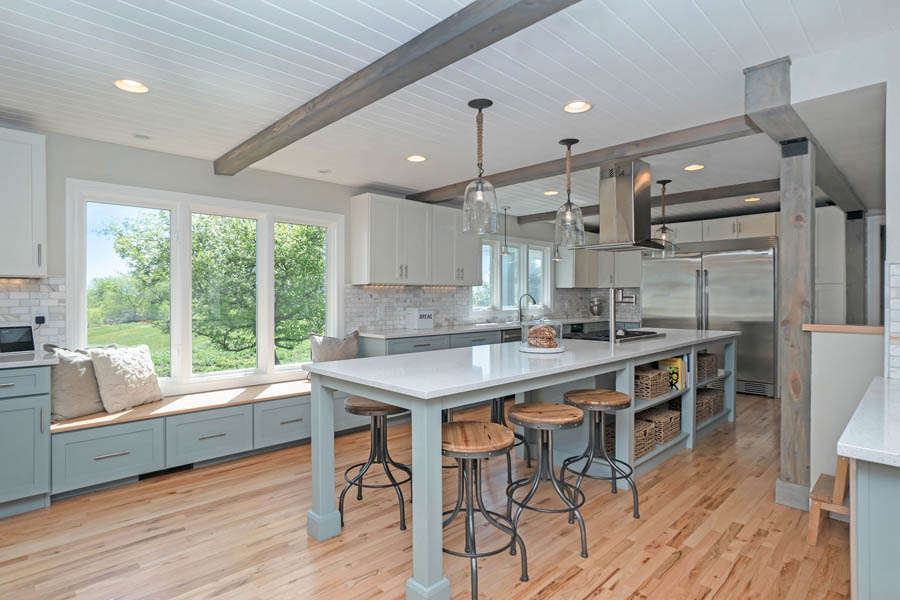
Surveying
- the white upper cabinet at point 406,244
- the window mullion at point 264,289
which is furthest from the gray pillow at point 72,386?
the white upper cabinet at point 406,244

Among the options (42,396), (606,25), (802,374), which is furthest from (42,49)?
(802,374)

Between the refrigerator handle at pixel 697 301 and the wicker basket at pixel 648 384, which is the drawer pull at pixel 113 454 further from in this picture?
Result: the refrigerator handle at pixel 697 301

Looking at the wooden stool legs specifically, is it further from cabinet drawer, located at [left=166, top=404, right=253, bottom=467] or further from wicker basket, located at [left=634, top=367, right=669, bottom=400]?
cabinet drawer, located at [left=166, top=404, right=253, bottom=467]

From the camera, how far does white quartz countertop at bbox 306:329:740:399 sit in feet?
6.72

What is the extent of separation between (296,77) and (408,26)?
0.79 m

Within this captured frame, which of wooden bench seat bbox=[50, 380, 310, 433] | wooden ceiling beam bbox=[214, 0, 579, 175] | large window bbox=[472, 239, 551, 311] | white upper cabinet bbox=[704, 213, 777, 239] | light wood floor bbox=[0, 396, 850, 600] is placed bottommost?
light wood floor bbox=[0, 396, 850, 600]

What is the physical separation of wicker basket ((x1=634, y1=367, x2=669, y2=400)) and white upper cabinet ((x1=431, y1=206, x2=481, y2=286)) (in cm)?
247

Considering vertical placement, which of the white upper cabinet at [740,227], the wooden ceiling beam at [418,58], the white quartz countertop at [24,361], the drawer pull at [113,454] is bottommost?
the drawer pull at [113,454]

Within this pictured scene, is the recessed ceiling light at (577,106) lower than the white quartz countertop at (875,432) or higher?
higher

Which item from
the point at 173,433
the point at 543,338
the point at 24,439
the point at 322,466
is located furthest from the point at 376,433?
the point at 24,439

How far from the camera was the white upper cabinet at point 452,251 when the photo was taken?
5.42 meters

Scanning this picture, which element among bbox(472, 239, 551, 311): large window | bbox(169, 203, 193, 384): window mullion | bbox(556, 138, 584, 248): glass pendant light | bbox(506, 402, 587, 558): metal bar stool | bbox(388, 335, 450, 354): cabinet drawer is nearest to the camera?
bbox(506, 402, 587, 558): metal bar stool

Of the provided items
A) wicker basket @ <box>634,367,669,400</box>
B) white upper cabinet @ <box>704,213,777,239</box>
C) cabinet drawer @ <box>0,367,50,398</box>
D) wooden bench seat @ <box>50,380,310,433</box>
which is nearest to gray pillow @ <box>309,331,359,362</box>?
wooden bench seat @ <box>50,380,310,433</box>

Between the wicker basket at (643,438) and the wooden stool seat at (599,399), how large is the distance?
2.40ft
